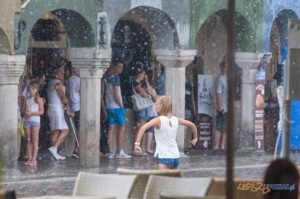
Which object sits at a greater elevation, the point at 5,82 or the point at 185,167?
the point at 5,82

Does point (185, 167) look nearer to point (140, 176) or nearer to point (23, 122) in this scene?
point (23, 122)

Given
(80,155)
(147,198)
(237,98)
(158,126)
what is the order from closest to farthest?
(147,198), (158,126), (80,155), (237,98)

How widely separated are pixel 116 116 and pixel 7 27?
142 inches

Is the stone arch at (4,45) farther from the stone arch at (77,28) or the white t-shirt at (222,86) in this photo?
the white t-shirt at (222,86)

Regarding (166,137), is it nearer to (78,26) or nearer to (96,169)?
(96,169)

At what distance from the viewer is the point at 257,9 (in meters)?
27.9

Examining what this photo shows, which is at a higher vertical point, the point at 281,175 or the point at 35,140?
the point at 281,175

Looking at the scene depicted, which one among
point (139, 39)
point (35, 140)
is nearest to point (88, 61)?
point (35, 140)

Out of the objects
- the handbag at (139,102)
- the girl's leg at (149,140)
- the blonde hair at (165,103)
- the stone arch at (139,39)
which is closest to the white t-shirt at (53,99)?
the handbag at (139,102)

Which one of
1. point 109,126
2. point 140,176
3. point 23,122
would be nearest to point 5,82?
point 23,122

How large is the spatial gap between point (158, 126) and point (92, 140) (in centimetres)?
804

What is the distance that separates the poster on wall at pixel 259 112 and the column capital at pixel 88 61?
5090 millimetres

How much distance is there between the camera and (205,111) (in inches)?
1094

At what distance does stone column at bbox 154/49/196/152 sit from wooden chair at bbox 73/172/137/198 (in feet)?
49.0
